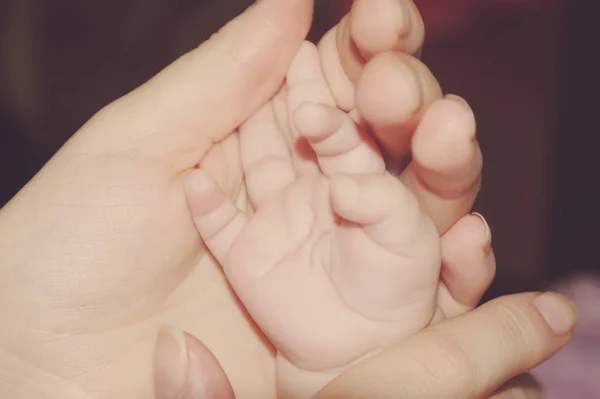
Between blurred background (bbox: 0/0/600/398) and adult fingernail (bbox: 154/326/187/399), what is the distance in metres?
1.05

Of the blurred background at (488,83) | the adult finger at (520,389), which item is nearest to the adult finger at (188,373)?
the adult finger at (520,389)

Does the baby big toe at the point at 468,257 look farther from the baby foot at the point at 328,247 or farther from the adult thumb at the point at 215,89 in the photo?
the adult thumb at the point at 215,89

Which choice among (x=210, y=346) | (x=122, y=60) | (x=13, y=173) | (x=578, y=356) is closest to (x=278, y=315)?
(x=210, y=346)

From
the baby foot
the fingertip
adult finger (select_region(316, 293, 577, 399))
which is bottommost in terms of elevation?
adult finger (select_region(316, 293, 577, 399))

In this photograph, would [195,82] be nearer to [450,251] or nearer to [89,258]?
[89,258]

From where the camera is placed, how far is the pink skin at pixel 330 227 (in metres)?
0.61

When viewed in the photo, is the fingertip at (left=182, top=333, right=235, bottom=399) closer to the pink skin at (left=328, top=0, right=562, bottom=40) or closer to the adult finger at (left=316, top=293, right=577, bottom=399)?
the adult finger at (left=316, top=293, right=577, bottom=399)

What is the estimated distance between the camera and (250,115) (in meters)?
0.77

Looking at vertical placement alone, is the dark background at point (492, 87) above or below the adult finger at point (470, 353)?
below

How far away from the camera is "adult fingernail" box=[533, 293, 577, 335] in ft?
2.57

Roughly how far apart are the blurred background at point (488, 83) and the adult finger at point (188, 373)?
1.07m

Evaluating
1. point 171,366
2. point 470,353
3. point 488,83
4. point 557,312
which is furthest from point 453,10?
point 171,366

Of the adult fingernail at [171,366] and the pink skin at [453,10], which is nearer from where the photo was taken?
the adult fingernail at [171,366]

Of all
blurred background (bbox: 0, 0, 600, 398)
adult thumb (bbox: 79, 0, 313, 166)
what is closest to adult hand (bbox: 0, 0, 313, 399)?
adult thumb (bbox: 79, 0, 313, 166)
